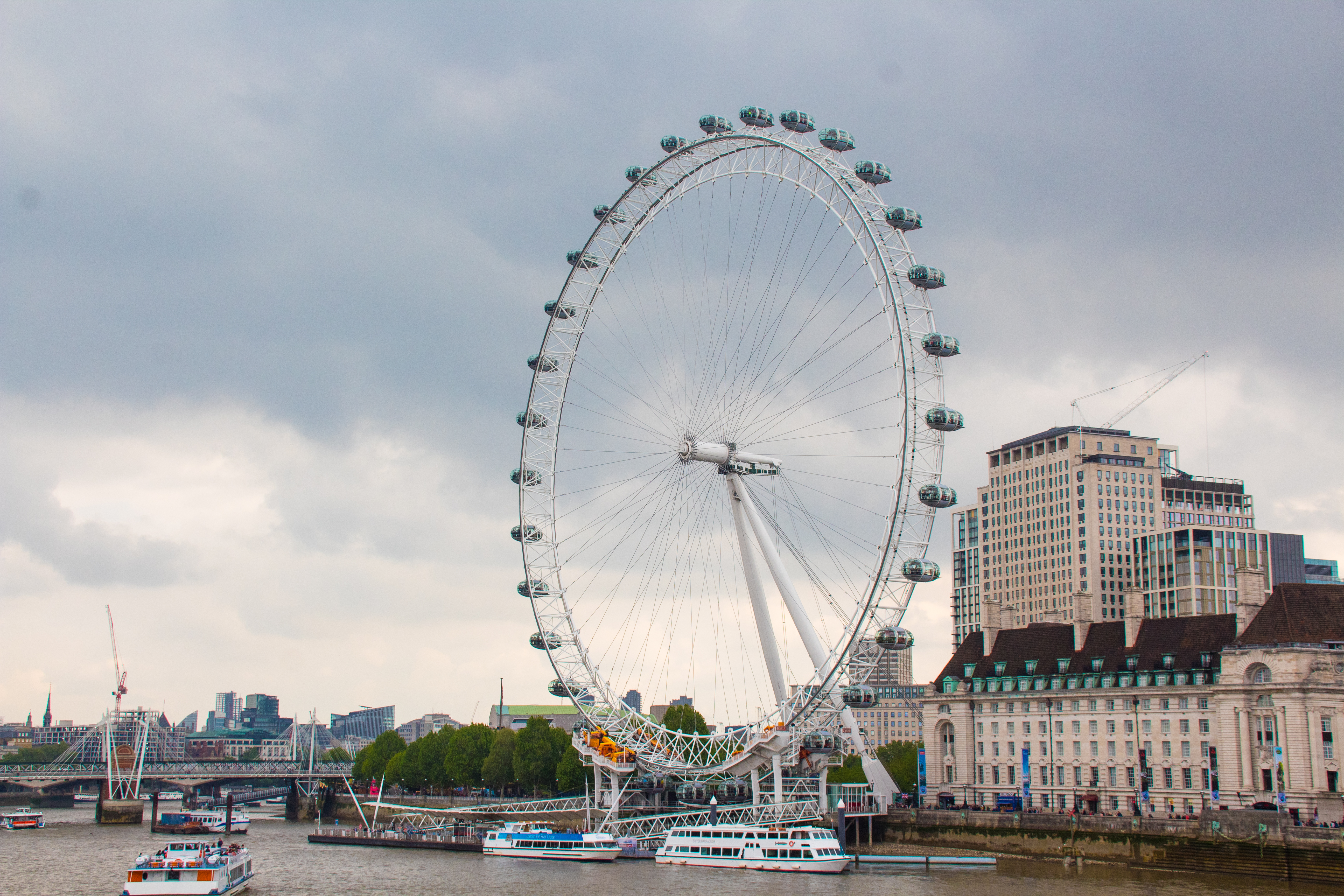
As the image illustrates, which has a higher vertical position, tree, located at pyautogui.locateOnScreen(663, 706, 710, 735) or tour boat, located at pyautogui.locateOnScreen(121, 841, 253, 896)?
tree, located at pyautogui.locateOnScreen(663, 706, 710, 735)

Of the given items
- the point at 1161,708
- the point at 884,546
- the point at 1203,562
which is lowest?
the point at 1161,708

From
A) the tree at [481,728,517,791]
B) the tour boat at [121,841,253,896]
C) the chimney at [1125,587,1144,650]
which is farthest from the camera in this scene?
the tree at [481,728,517,791]

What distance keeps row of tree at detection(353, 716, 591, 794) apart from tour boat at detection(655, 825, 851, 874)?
38777mm

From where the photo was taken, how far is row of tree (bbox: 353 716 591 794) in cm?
13138

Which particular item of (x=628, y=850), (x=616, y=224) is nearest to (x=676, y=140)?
(x=616, y=224)

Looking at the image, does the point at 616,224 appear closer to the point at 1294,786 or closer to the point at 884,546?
the point at 884,546

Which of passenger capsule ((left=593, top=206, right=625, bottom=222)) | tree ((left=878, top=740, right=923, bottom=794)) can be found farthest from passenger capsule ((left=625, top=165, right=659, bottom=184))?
tree ((left=878, top=740, right=923, bottom=794))

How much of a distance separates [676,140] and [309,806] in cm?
10019

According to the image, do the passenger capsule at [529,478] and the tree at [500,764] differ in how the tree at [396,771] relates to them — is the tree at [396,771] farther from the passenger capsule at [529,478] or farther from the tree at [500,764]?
the passenger capsule at [529,478]

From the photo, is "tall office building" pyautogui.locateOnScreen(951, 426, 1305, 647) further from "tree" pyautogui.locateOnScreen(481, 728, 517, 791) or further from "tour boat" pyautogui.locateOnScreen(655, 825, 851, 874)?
"tour boat" pyautogui.locateOnScreen(655, 825, 851, 874)

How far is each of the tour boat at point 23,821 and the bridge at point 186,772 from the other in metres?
15.1

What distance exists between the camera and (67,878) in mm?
71500

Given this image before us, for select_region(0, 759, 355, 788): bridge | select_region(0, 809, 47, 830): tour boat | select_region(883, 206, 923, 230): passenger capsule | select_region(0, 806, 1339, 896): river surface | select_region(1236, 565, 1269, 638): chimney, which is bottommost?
select_region(0, 809, 47, 830): tour boat

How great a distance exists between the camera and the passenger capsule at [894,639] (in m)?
71.9
